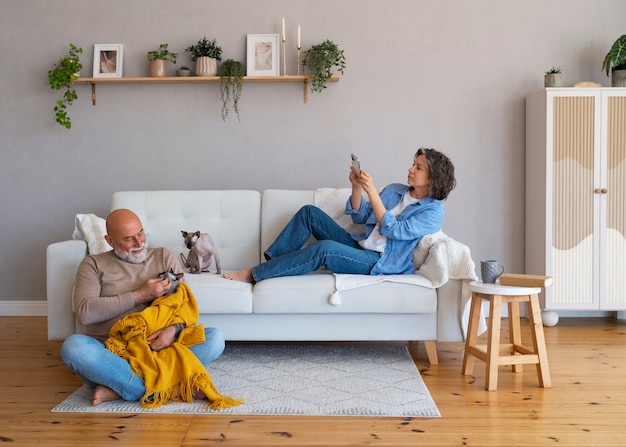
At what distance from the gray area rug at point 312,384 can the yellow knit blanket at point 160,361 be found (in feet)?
0.17

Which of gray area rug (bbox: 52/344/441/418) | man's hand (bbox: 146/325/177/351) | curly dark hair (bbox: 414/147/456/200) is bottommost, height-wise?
gray area rug (bbox: 52/344/441/418)

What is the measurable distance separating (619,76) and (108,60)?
333 cm

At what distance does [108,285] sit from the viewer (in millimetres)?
2797

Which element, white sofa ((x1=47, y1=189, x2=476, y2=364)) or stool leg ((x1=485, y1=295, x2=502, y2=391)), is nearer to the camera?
stool leg ((x1=485, y1=295, x2=502, y2=391))

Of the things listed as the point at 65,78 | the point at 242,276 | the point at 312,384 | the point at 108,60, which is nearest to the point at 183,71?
the point at 108,60

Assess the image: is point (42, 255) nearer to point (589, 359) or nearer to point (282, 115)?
point (282, 115)

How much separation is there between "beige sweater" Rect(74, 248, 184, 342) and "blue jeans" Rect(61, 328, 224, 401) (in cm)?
12

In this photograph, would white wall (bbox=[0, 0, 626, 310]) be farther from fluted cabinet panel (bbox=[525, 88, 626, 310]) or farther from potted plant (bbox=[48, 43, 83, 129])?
fluted cabinet panel (bbox=[525, 88, 626, 310])

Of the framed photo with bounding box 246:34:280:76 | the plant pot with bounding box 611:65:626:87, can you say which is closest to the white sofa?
the framed photo with bounding box 246:34:280:76

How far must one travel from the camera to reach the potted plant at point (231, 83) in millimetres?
4297

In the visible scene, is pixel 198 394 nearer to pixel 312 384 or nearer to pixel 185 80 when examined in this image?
pixel 312 384

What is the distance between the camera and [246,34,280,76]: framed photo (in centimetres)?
437

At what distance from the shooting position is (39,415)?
100 inches

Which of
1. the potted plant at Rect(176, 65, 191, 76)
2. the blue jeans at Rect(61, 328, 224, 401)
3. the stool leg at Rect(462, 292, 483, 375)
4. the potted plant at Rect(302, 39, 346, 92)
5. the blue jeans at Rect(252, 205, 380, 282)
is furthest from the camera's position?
the potted plant at Rect(176, 65, 191, 76)
